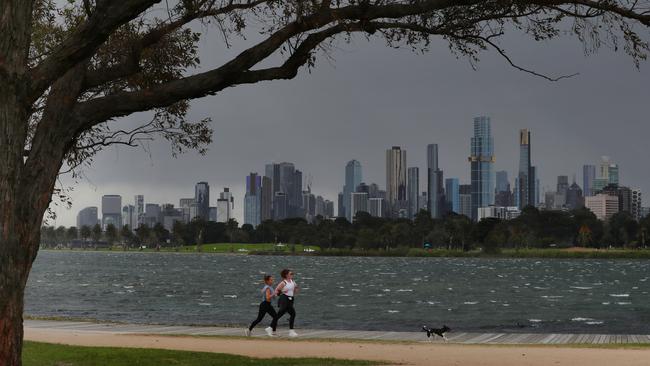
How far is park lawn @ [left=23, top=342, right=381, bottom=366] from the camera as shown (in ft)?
57.2

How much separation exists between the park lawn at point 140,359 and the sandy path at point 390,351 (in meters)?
1.42

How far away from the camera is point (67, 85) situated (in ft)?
45.8

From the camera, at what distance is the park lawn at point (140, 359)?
17422mm

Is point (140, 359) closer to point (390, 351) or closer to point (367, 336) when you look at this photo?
point (390, 351)

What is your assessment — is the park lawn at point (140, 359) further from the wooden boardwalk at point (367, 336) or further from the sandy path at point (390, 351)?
the wooden boardwalk at point (367, 336)

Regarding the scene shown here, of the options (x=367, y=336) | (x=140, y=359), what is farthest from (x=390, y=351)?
(x=140, y=359)

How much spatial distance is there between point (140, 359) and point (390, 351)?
6.50m

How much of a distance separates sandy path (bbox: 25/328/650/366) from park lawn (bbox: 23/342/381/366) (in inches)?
A: 55.9

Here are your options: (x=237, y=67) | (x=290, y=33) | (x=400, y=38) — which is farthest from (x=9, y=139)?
(x=400, y=38)

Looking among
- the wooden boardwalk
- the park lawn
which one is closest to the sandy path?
the park lawn

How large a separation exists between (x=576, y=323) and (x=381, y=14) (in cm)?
4135

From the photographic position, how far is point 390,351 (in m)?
21.9

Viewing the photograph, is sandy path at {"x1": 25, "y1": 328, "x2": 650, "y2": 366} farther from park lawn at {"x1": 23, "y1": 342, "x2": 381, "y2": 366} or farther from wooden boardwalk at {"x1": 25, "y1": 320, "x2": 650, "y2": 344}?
wooden boardwalk at {"x1": 25, "y1": 320, "x2": 650, "y2": 344}

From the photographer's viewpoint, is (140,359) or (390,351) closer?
(140,359)
